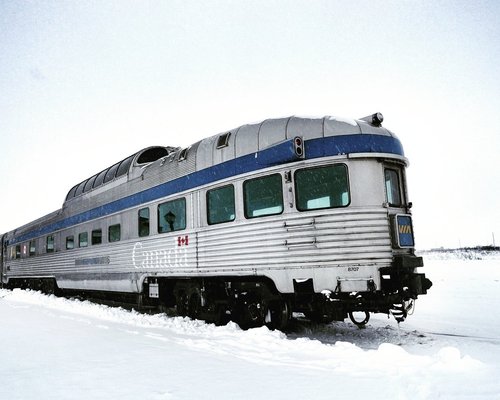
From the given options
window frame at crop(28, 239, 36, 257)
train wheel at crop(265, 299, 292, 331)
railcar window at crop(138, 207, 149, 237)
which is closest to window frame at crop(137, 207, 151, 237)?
railcar window at crop(138, 207, 149, 237)

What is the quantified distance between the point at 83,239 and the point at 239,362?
998 centimetres

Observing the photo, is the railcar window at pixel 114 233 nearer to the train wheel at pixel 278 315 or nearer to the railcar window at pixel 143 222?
the railcar window at pixel 143 222

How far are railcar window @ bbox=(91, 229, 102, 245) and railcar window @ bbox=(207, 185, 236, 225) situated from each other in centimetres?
544

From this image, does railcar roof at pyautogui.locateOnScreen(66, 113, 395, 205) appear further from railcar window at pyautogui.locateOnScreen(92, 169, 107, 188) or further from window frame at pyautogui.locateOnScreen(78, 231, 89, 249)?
window frame at pyautogui.locateOnScreen(78, 231, 89, 249)

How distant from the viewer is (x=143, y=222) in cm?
973

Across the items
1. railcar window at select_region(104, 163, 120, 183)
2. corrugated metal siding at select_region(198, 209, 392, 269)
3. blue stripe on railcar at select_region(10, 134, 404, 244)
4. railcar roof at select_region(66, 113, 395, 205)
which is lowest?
corrugated metal siding at select_region(198, 209, 392, 269)

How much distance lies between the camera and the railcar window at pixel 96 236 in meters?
11.8

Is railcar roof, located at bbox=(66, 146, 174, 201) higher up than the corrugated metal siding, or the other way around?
railcar roof, located at bbox=(66, 146, 174, 201)

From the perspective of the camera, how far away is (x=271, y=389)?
3568mm

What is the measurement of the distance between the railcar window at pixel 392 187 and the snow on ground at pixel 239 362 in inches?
88.7

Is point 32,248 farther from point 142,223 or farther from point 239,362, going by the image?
point 239,362

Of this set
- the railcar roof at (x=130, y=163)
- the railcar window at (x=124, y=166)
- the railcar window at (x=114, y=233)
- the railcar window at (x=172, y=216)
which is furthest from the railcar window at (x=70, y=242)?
the railcar window at (x=172, y=216)

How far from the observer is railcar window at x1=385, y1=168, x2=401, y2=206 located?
6.48 m

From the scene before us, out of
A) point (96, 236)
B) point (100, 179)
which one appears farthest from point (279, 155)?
point (100, 179)
